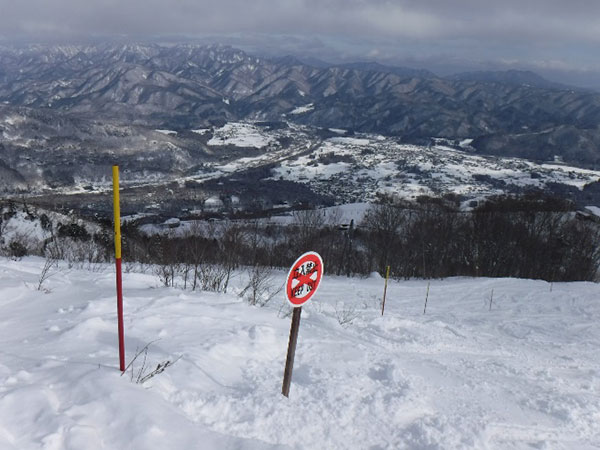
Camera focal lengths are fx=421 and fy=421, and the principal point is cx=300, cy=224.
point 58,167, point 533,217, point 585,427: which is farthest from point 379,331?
point 58,167

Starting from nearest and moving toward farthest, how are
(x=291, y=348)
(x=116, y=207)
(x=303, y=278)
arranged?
(x=116, y=207) → (x=303, y=278) → (x=291, y=348)

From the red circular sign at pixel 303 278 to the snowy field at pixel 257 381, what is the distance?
4.02 feet

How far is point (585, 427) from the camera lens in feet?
17.5

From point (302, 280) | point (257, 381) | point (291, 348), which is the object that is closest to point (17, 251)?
point (257, 381)

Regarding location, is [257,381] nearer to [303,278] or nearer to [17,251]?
[303,278]

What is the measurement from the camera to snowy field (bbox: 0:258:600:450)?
12.3 ft

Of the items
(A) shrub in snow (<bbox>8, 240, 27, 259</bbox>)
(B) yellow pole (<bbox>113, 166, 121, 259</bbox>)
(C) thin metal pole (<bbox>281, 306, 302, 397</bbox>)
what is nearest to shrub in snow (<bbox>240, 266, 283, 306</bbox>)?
(C) thin metal pole (<bbox>281, 306, 302, 397</bbox>)

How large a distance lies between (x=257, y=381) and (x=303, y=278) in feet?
5.53

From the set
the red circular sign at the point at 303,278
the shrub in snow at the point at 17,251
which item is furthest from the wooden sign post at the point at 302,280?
the shrub in snow at the point at 17,251

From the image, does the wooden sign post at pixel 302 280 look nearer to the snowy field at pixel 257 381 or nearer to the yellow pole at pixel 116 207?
the snowy field at pixel 257 381

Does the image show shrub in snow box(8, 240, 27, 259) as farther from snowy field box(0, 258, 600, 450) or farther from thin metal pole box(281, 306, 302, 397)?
thin metal pole box(281, 306, 302, 397)

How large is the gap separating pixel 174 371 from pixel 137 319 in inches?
83.0

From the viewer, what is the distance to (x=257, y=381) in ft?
18.1

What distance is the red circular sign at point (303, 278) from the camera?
4773 mm
